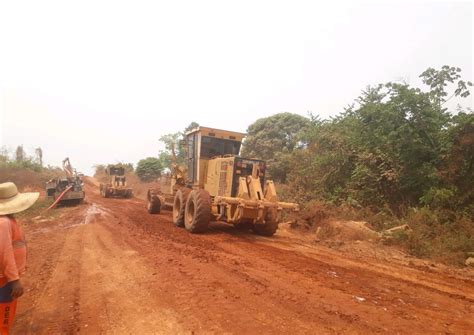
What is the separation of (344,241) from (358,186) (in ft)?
14.1

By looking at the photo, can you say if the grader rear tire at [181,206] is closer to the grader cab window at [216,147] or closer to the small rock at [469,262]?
the grader cab window at [216,147]

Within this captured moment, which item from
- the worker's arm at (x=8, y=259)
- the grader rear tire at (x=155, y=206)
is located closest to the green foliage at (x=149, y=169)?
the grader rear tire at (x=155, y=206)

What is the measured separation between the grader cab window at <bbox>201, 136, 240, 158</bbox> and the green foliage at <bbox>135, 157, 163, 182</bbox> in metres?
27.4

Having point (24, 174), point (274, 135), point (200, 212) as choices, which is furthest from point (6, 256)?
point (24, 174)

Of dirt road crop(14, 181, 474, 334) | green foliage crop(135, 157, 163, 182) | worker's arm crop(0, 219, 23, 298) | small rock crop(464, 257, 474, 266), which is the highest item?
green foliage crop(135, 157, 163, 182)

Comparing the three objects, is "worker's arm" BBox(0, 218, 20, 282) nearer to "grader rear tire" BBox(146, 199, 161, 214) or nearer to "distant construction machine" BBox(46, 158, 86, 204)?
"grader rear tire" BBox(146, 199, 161, 214)

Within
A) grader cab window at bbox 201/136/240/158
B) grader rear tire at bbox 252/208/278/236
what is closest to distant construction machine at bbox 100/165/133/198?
grader cab window at bbox 201/136/240/158

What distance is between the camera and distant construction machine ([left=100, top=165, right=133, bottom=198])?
26.2 m

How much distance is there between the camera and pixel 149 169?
128ft

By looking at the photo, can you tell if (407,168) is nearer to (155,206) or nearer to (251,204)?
(251,204)

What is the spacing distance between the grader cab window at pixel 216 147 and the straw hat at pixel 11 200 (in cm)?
859

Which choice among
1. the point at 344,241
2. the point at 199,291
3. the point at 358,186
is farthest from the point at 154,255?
the point at 358,186

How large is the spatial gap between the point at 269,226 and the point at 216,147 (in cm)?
343

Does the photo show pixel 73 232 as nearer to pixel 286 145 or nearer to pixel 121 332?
pixel 121 332
